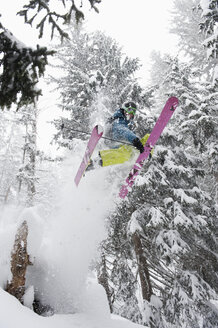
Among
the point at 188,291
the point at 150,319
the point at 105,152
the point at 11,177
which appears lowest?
the point at 11,177

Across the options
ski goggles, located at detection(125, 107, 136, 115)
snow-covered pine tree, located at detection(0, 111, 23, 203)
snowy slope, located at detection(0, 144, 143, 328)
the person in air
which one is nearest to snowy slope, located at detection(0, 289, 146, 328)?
snowy slope, located at detection(0, 144, 143, 328)

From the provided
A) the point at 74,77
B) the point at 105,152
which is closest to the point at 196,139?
the point at 105,152

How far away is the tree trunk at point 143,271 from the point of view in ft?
26.0

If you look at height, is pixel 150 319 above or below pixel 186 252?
below

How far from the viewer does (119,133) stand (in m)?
7.43

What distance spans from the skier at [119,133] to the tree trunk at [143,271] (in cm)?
236

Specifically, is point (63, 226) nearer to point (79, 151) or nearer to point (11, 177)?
point (79, 151)

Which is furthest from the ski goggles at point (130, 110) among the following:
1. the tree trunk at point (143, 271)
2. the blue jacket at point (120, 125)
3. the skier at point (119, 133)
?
the tree trunk at point (143, 271)

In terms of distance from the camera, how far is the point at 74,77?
32.1ft

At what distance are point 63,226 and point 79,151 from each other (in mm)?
2567

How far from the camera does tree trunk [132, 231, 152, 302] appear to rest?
7.91m

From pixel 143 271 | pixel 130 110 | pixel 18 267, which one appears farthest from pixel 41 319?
pixel 130 110

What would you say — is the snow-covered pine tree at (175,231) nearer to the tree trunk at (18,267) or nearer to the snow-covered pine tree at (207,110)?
the snow-covered pine tree at (207,110)

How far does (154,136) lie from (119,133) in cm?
104
